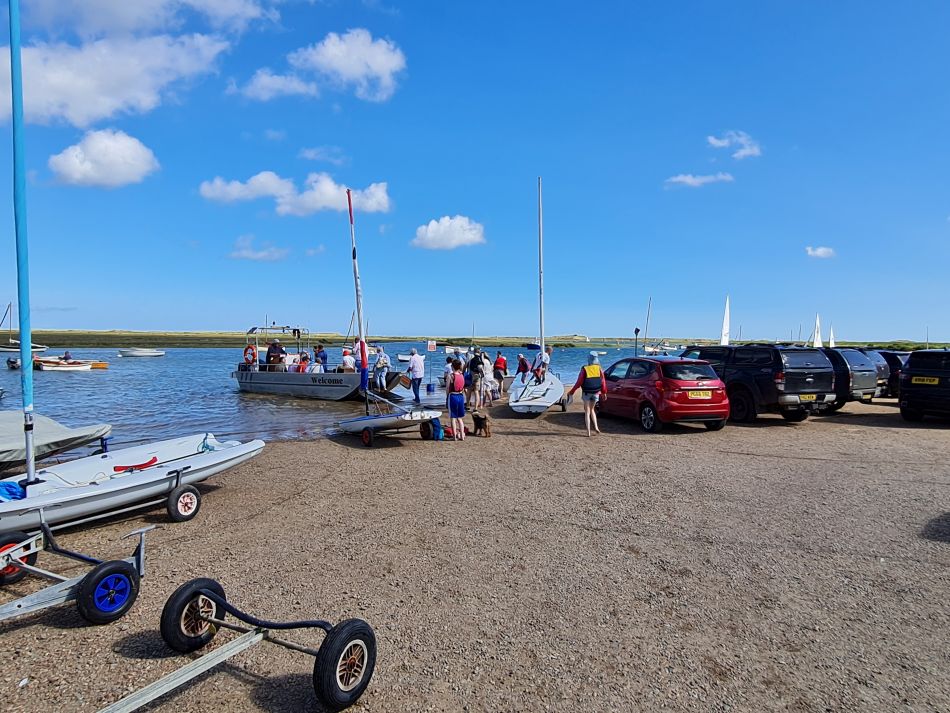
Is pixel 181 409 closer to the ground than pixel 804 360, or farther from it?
closer to the ground

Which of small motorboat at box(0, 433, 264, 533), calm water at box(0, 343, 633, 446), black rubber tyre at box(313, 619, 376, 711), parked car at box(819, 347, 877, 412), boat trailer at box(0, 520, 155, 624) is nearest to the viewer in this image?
black rubber tyre at box(313, 619, 376, 711)

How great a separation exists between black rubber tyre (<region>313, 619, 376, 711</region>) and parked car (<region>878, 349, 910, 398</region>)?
21.6m

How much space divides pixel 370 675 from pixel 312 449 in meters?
8.36

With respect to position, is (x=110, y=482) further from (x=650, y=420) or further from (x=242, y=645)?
(x=650, y=420)

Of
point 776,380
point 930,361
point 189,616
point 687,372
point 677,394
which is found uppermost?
point 930,361

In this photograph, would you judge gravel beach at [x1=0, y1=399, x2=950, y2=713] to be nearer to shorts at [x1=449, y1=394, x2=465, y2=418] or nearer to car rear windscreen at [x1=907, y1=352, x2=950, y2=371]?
shorts at [x1=449, y1=394, x2=465, y2=418]

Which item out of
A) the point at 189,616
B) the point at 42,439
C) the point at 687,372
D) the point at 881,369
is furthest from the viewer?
the point at 881,369

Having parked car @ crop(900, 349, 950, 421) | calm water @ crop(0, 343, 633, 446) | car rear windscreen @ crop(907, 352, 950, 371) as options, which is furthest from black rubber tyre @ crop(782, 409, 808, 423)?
calm water @ crop(0, 343, 633, 446)

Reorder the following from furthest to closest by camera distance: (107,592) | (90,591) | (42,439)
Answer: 1. (42,439)
2. (107,592)
3. (90,591)

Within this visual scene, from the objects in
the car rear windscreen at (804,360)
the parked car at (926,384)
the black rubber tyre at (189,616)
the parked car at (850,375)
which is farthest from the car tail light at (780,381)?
the black rubber tyre at (189,616)

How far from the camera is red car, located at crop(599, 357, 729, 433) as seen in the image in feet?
39.8

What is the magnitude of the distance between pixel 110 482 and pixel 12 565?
152cm

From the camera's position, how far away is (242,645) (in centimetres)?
329

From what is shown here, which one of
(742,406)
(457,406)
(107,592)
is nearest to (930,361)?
(742,406)
